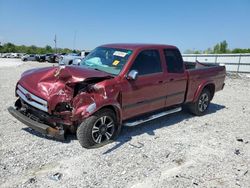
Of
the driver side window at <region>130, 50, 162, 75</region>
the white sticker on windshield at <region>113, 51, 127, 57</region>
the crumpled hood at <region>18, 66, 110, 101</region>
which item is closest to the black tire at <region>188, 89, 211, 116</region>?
the driver side window at <region>130, 50, 162, 75</region>

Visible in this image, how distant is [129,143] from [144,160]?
66cm

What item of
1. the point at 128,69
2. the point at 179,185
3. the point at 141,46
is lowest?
the point at 179,185

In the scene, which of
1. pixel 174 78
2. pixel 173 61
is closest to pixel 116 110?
pixel 174 78

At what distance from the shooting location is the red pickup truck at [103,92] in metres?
3.81

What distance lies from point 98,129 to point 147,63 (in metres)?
1.77

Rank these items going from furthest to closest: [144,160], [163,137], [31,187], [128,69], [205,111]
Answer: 1. [205,111]
2. [163,137]
3. [128,69]
4. [144,160]
5. [31,187]

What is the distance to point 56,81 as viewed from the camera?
12.9 ft

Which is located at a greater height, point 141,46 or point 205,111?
point 141,46

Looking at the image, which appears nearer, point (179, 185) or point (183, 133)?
point (179, 185)

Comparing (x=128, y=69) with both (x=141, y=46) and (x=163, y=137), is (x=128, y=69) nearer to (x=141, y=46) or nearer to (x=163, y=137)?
(x=141, y=46)

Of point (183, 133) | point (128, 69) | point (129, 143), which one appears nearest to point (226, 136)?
point (183, 133)

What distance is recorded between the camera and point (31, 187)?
2.99 m

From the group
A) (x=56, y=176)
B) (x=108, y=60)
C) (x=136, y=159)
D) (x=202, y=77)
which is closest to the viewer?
(x=56, y=176)

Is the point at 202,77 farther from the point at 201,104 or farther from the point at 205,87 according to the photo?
the point at 201,104
